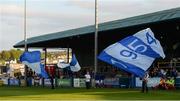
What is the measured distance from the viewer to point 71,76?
2251 inches

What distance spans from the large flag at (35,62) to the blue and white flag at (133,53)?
19191 mm

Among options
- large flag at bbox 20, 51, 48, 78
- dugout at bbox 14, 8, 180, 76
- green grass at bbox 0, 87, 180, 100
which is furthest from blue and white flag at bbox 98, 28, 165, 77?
large flag at bbox 20, 51, 48, 78

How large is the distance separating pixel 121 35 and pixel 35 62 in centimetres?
1208

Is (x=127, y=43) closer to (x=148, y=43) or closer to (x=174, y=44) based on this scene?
(x=148, y=43)

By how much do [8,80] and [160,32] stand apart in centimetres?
2367

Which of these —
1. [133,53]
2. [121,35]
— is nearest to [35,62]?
[121,35]

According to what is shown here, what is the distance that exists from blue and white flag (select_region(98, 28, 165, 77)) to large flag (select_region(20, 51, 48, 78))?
63.0 ft

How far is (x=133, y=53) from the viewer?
1308 inches

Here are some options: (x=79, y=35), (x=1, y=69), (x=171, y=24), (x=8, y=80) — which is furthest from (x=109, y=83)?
(x=1, y=69)

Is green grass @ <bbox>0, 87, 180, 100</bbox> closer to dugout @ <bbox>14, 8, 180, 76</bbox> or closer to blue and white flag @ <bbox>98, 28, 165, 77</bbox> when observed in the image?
blue and white flag @ <bbox>98, 28, 165, 77</bbox>

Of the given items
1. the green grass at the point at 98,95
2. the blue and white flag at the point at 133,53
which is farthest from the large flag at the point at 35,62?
the blue and white flag at the point at 133,53

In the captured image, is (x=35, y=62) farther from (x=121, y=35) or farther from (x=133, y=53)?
(x=133, y=53)

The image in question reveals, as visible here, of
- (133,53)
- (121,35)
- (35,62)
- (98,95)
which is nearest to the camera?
(133,53)

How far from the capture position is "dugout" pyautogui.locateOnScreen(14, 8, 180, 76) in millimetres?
48481
